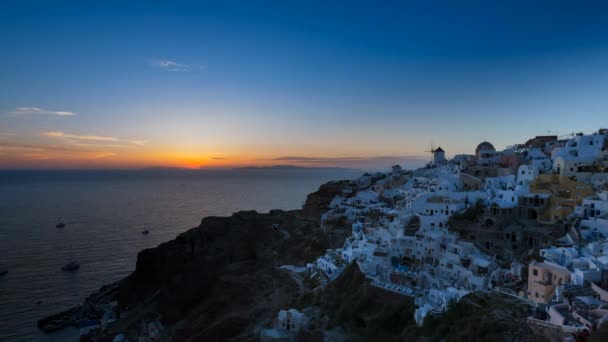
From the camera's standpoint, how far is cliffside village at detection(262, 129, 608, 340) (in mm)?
18266

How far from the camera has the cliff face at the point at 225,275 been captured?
33.7 m

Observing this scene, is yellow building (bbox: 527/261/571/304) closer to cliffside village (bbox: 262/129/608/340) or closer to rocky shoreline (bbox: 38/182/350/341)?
cliffside village (bbox: 262/129/608/340)

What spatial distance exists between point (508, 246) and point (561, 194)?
757cm

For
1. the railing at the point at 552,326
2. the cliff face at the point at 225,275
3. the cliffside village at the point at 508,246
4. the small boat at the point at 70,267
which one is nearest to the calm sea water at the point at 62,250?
the small boat at the point at 70,267

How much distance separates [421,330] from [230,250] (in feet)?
113

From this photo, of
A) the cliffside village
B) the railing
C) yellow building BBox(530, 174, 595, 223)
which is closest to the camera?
the railing

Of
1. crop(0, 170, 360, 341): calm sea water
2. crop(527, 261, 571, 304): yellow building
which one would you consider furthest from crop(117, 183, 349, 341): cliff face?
crop(527, 261, 571, 304): yellow building

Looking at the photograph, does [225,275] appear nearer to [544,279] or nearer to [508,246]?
[508,246]

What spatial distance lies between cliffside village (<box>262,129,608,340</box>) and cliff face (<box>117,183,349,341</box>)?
4.42m

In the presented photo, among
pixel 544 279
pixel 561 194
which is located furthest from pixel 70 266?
pixel 561 194

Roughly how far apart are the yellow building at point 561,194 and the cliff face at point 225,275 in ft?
69.4

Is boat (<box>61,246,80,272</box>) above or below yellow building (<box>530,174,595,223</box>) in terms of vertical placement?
below

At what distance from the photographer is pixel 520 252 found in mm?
26141

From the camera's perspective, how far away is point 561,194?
2953cm
